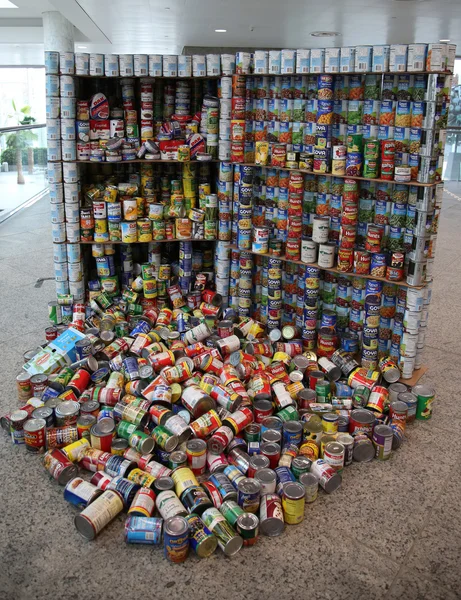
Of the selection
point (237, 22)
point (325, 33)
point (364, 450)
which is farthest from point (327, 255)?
point (325, 33)

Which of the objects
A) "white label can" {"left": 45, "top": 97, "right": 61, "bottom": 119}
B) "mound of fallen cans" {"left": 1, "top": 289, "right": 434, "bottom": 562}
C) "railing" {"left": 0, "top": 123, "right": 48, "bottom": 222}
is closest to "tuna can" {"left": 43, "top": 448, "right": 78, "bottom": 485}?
"mound of fallen cans" {"left": 1, "top": 289, "right": 434, "bottom": 562}

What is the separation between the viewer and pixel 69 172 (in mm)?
4480

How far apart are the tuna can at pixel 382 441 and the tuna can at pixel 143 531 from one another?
1.27m

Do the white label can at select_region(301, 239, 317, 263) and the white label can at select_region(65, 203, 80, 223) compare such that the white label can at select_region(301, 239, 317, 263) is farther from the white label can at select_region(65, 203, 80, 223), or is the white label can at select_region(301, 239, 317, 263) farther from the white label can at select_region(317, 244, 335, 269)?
the white label can at select_region(65, 203, 80, 223)

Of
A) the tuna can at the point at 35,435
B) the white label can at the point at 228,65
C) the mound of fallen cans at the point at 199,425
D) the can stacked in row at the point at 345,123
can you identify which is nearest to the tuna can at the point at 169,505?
the mound of fallen cans at the point at 199,425

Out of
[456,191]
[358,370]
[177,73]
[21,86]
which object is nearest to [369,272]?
[358,370]

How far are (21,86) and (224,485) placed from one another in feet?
62.0

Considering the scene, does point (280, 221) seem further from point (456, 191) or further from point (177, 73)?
point (456, 191)

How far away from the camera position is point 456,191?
39.5 feet

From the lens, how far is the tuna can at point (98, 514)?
99.0 inches

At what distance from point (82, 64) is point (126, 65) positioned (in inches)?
12.8

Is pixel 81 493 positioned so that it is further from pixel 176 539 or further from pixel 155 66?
pixel 155 66

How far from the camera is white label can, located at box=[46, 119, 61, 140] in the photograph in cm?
438

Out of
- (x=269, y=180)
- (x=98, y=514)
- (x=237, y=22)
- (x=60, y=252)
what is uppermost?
(x=237, y=22)
